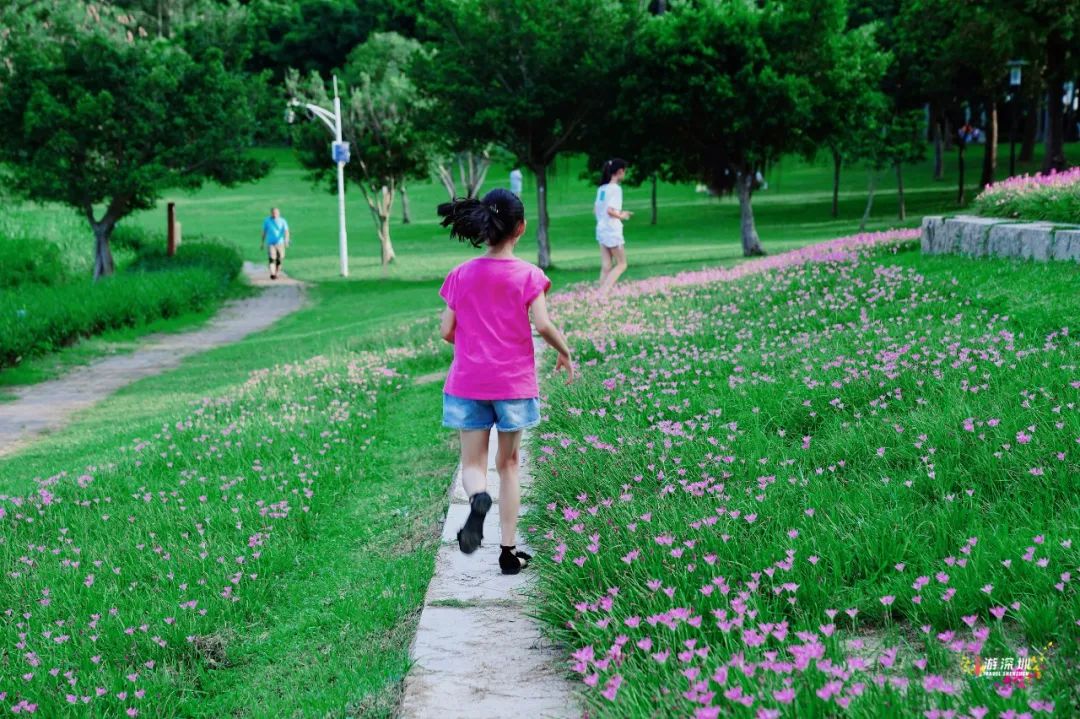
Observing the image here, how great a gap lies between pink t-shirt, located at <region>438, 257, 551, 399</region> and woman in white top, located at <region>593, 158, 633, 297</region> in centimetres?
893

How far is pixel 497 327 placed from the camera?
5.08 m

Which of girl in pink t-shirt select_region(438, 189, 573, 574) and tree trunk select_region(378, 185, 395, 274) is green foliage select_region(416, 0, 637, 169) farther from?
girl in pink t-shirt select_region(438, 189, 573, 574)

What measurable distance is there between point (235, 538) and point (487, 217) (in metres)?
2.46

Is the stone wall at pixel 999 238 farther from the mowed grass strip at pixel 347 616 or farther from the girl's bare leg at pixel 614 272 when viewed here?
the mowed grass strip at pixel 347 616

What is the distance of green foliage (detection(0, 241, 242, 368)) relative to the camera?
17688 millimetres

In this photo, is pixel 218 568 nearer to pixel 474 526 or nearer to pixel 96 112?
pixel 474 526

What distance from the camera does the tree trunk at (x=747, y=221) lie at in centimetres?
3022

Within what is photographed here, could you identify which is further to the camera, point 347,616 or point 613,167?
point 613,167

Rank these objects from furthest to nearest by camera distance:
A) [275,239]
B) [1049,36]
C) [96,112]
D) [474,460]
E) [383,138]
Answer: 1. [383,138]
2. [1049,36]
3. [275,239]
4. [96,112]
5. [474,460]

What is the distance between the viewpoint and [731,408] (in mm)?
6762

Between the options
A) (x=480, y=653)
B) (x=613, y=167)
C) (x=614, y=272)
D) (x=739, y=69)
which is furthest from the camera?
(x=739, y=69)

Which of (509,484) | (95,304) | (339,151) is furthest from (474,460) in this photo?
(339,151)

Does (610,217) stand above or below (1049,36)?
below

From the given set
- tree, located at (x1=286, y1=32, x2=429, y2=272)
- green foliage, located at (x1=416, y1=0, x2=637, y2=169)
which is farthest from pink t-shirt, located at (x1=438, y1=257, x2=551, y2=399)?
tree, located at (x1=286, y1=32, x2=429, y2=272)
